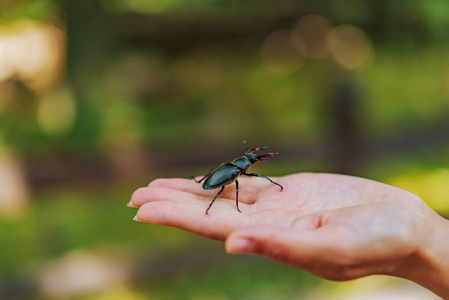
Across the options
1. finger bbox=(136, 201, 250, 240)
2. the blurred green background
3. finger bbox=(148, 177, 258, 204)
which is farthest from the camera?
the blurred green background

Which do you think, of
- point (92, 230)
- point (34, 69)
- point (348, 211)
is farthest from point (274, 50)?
point (348, 211)

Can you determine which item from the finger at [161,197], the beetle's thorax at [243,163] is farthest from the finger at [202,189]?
the finger at [161,197]

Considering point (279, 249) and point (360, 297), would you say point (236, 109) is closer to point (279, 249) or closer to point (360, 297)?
point (360, 297)

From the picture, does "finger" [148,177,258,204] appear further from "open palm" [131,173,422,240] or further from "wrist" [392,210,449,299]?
"wrist" [392,210,449,299]

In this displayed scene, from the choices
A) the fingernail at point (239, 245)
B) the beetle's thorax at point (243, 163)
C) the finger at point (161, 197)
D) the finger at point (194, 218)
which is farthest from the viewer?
the beetle's thorax at point (243, 163)

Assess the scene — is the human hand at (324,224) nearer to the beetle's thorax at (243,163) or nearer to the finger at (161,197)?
the finger at (161,197)

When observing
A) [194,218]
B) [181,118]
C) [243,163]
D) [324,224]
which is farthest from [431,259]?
[181,118]

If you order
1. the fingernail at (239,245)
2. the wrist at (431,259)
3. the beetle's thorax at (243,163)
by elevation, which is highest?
the beetle's thorax at (243,163)

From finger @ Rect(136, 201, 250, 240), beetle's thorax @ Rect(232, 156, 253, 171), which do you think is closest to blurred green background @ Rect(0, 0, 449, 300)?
beetle's thorax @ Rect(232, 156, 253, 171)
